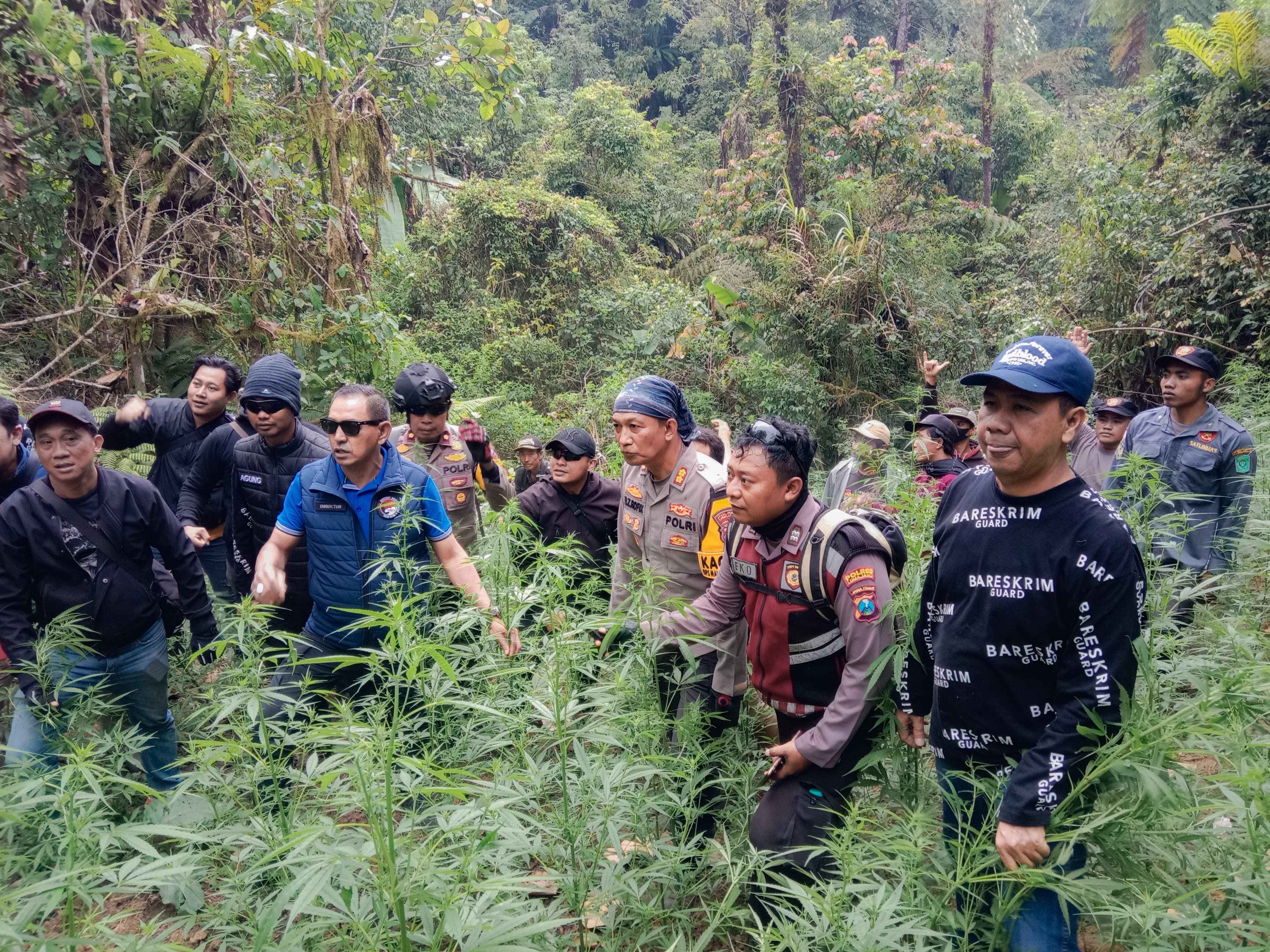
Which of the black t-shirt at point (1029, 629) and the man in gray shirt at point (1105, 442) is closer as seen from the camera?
the black t-shirt at point (1029, 629)

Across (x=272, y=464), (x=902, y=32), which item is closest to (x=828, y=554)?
(x=272, y=464)

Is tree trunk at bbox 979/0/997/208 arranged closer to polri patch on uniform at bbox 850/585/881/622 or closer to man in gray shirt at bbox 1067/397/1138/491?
man in gray shirt at bbox 1067/397/1138/491

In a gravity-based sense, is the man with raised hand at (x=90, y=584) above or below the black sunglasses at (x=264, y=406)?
below

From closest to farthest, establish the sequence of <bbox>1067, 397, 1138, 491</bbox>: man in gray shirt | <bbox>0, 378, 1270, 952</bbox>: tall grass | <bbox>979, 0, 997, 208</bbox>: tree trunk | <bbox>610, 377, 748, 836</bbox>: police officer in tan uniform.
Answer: <bbox>0, 378, 1270, 952</bbox>: tall grass, <bbox>610, 377, 748, 836</bbox>: police officer in tan uniform, <bbox>1067, 397, 1138, 491</bbox>: man in gray shirt, <bbox>979, 0, 997, 208</bbox>: tree trunk

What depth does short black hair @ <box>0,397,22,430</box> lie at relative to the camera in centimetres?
399

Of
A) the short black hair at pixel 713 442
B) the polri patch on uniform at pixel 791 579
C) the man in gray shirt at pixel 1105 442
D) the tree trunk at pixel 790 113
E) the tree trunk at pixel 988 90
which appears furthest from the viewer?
the tree trunk at pixel 988 90

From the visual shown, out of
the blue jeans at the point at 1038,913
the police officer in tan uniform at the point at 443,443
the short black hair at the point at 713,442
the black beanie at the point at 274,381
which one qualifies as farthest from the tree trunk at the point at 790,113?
the blue jeans at the point at 1038,913

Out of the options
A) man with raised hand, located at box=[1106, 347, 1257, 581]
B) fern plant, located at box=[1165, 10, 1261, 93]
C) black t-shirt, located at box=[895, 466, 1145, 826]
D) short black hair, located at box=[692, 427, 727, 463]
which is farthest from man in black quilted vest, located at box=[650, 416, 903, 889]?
fern plant, located at box=[1165, 10, 1261, 93]

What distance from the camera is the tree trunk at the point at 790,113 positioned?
556 inches

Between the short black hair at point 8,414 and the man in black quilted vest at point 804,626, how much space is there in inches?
138

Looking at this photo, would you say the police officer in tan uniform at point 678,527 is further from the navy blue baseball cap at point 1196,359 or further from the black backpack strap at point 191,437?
the navy blue baseball cap at point 1196,359

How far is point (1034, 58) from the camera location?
29.0m

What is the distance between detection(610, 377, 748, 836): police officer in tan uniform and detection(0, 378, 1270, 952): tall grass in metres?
0.20

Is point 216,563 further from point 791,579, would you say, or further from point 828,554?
point 828,554
